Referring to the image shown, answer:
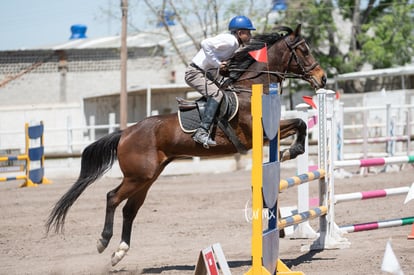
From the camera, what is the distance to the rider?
23.7 feet

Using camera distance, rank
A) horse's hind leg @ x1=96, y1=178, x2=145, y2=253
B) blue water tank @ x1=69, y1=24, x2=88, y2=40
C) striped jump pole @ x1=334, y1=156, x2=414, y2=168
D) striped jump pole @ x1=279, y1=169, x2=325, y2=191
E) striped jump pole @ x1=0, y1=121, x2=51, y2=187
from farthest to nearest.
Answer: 1. blue water tank @ x1=69, y1=24, x2=88, y2=40
2. striped jump pole @ x1=0, y1=121, x2=51, y2=187
3. striped jump pole @ x1=334, y1=156, x2=414, y2=168
4. horse's hind leg @ x1=96, y1=178, x2=145, y2=253
5. striped jump pole @ x1=279, y1=169, x2=325, y2=191

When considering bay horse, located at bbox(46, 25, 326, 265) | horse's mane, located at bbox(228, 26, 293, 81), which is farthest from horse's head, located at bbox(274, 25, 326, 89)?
horse's mane, located at bbox(228, 26, 293, 81)

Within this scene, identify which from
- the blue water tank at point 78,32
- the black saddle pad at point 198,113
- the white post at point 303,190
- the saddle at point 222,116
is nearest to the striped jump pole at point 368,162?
the white post at point 303,190

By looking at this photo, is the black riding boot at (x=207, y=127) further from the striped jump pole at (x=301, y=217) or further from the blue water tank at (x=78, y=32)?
the blue water tank at (x=78, y=32)

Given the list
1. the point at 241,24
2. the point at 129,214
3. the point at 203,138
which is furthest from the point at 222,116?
the point at 129,214

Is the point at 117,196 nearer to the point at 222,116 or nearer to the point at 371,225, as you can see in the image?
the point at 222,116

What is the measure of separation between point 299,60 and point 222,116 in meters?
1.13

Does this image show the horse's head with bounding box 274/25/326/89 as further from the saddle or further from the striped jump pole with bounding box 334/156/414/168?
the striped jump pole with bounding box 334/156/414/168

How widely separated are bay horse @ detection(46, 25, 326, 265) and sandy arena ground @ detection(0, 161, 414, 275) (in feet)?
1.82

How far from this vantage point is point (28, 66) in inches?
1283

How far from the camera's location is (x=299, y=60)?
308 inches

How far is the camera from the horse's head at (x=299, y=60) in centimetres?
780

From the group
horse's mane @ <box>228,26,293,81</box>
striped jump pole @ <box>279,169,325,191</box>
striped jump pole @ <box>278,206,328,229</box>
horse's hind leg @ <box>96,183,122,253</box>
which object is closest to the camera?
striped jump pole @ <box>279,169,325,191</box>

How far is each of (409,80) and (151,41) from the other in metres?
11.6
